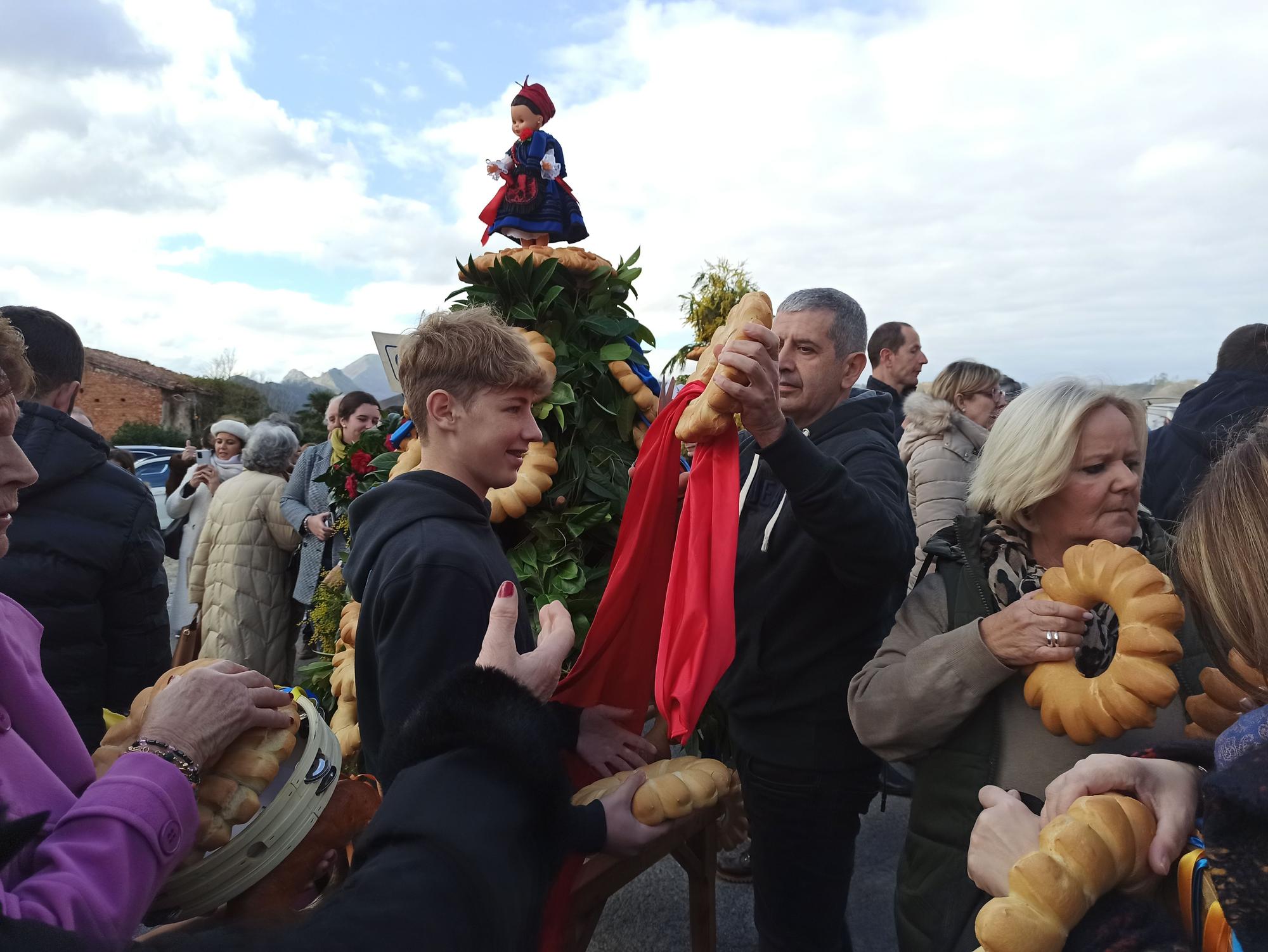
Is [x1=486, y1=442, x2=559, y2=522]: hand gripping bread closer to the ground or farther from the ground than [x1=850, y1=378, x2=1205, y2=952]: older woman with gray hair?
farther from the ground

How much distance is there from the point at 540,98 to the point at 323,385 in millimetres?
102087

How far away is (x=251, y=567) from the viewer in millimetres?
4844

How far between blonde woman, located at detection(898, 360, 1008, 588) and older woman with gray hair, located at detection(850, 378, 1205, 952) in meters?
1.70

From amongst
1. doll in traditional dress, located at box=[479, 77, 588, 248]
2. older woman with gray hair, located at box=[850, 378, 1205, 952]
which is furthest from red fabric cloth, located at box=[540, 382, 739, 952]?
doll in traditional dress, located at box=[479, 77, 588, 248]

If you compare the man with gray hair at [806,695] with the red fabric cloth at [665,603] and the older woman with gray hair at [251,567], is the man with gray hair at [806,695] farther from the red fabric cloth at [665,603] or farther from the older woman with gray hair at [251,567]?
the older woman with gray hair at [251,567]

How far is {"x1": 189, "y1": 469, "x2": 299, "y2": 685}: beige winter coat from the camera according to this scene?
→ 4789 mm

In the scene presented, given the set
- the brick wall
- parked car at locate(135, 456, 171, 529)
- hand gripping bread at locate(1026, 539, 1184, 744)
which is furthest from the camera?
the brick wall

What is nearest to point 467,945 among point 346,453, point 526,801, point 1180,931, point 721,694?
point 526,801

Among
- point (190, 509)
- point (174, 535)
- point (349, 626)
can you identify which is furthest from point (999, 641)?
point (174, 535)

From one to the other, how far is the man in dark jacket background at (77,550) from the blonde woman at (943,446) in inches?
119

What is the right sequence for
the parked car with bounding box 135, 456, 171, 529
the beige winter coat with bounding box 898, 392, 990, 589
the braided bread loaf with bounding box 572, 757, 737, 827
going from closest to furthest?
the braided bread loaf with bounding box 572, 757, 737, 827 < the beige winter coat with bounding box 898, 392, 990, 589 < the parked car with bounding box 135, 456, 171, 529

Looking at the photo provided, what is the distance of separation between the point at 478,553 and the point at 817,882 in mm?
1357

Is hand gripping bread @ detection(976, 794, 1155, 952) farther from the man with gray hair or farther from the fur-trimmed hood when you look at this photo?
the fur-trimmed hood

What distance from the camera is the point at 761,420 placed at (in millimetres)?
1896
